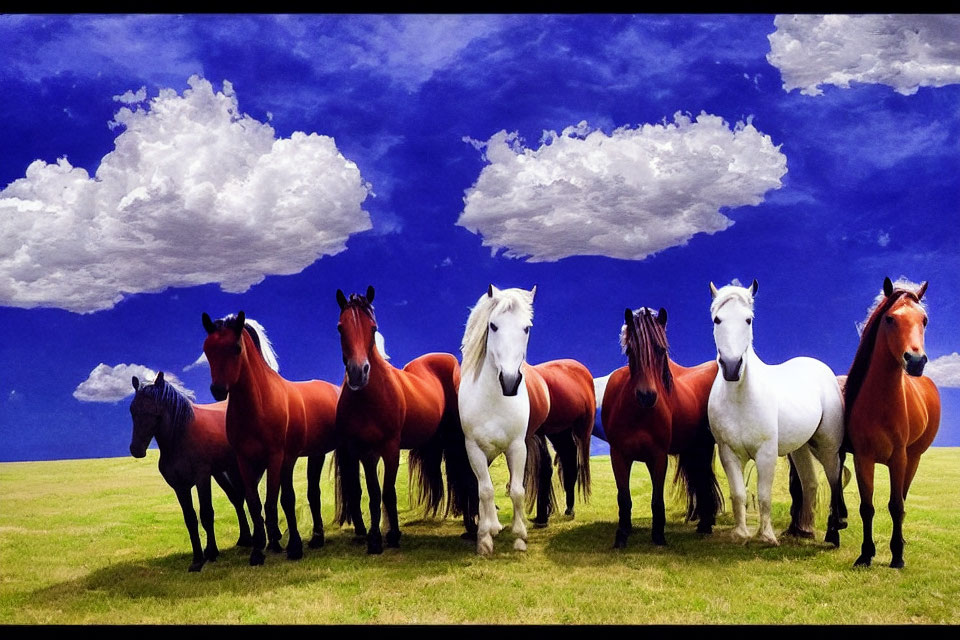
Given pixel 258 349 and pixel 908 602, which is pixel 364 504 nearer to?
pixel 258 349

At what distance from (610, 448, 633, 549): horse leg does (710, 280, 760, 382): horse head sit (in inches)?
47.0

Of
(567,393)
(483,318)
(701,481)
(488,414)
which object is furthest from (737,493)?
(483,318)

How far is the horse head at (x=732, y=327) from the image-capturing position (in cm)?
570

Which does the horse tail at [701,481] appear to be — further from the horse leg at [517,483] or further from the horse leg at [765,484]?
the horse leg at [517,483]

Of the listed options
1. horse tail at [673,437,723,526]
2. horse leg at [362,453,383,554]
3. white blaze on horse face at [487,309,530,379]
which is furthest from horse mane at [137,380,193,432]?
horse tail at [673,437,723,526]

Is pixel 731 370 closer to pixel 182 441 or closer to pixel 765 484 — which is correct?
pixel 765 484

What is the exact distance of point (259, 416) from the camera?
19.0 ft

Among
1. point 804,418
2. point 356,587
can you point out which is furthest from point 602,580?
point 804,418

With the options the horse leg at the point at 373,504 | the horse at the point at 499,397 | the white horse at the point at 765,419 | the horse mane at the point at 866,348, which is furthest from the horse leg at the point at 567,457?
the horse mane at the point at 866,348

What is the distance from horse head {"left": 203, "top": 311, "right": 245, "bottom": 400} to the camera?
543cm

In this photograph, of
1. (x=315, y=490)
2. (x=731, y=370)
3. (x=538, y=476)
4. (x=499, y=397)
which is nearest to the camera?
(x=731, y=370)

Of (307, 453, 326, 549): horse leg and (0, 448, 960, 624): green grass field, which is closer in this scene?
(0, 448, 960, 624): green grass field

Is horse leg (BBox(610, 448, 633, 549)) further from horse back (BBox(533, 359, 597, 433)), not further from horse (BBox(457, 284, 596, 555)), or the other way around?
horse back (BBox(533, 359, 597, 433))

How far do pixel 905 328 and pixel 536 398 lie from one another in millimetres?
3081
